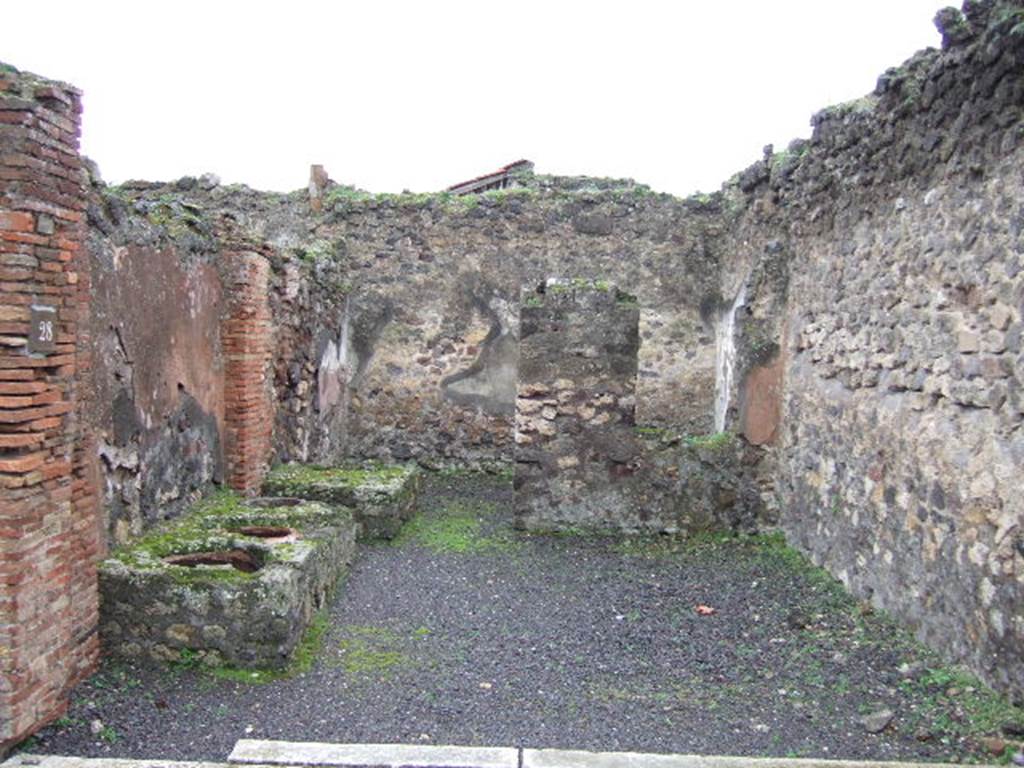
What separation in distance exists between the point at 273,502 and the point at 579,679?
10.2ft

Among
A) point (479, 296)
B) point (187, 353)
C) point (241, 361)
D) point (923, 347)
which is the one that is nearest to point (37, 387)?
point (187, 353)

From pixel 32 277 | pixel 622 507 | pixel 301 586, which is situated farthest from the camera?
pixel 622 507

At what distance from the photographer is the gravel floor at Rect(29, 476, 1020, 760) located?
3.61 metres

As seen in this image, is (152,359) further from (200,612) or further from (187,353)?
(200,612)

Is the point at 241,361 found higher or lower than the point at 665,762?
higher

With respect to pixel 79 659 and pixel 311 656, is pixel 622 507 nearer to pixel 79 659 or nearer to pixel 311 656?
pixel 311 656

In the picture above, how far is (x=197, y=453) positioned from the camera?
6.20 meters

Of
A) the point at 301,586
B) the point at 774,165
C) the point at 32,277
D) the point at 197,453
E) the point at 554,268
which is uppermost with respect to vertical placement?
the point at 774,165

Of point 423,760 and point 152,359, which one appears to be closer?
point 423,760

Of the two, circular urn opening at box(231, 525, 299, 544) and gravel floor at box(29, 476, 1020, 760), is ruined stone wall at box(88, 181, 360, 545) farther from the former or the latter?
gravel floor at box(29, 476, 1020, 760)

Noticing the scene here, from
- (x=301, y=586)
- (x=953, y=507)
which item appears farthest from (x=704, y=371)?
(x=301, y=586)

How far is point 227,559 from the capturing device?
5.03 meters

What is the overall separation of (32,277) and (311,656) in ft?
7.81

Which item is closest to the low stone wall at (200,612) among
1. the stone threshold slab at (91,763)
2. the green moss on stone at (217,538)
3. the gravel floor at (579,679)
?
the green moss on stone at (217,538)
